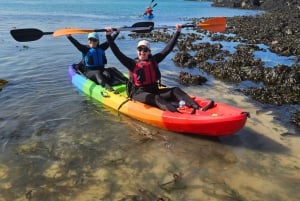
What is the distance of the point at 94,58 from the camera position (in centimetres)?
990

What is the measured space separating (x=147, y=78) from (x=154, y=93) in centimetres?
41

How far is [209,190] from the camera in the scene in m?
5.34

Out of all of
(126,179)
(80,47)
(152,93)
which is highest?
(80,47)

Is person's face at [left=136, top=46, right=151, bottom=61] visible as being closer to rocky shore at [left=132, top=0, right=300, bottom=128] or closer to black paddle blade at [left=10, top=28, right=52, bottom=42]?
black paddle blade at [left=10, top=28, right=52, bottom=42]

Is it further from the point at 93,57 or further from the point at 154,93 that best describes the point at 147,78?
the point at 93,57

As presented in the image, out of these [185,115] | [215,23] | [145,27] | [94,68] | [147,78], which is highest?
[215,23]

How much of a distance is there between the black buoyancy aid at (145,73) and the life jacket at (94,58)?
94.1 inches

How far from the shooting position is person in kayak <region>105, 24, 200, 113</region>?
24.5 ft

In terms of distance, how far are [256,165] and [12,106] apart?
594cm

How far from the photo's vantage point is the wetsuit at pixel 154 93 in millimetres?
7484

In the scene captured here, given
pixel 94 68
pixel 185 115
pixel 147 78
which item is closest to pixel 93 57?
pixel 94 68

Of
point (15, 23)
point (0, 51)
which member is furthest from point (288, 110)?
point (15, 23)

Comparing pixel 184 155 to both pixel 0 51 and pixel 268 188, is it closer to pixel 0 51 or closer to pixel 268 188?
Answer: pixel 268 188

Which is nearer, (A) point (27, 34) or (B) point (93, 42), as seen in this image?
(A) point (27, 34)
